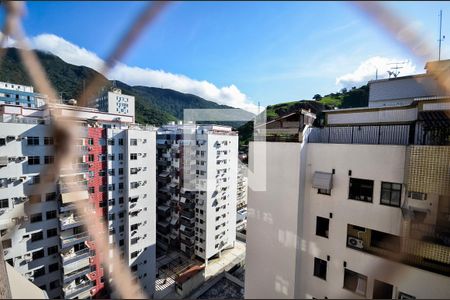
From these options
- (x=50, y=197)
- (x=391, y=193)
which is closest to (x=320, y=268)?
(x=391, y=193)

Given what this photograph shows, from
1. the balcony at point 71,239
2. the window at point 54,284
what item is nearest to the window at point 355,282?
the balcony at point 71,239

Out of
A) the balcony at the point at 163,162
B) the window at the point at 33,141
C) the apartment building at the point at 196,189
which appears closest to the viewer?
the window at the point at 33,141

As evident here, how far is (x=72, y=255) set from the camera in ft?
24.9

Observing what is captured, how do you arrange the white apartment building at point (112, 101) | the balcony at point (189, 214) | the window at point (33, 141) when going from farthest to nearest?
1. the balcony at point (189, 214)
2. the window at point (33, 141)
3. the white apartment building at point (112, 101)

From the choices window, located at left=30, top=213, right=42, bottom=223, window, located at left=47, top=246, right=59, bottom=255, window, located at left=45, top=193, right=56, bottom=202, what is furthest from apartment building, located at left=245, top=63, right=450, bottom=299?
window, located at left=47, top=246, right=59, bottom=255

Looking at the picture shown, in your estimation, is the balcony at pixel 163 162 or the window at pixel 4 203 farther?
the balcony at pixel 163 162

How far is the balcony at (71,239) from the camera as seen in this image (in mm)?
7387

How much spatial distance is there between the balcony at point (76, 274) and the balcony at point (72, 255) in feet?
1.61

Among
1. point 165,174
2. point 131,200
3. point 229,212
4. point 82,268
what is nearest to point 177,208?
point 165,174

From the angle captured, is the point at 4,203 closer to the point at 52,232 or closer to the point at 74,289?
the point at 52,232

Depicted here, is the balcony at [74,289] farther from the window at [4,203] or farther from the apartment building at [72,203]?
the window at [4,203]

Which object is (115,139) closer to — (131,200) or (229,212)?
(131,200)

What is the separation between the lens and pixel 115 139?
9.19 m

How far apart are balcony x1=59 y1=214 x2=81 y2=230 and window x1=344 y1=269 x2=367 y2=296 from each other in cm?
811
